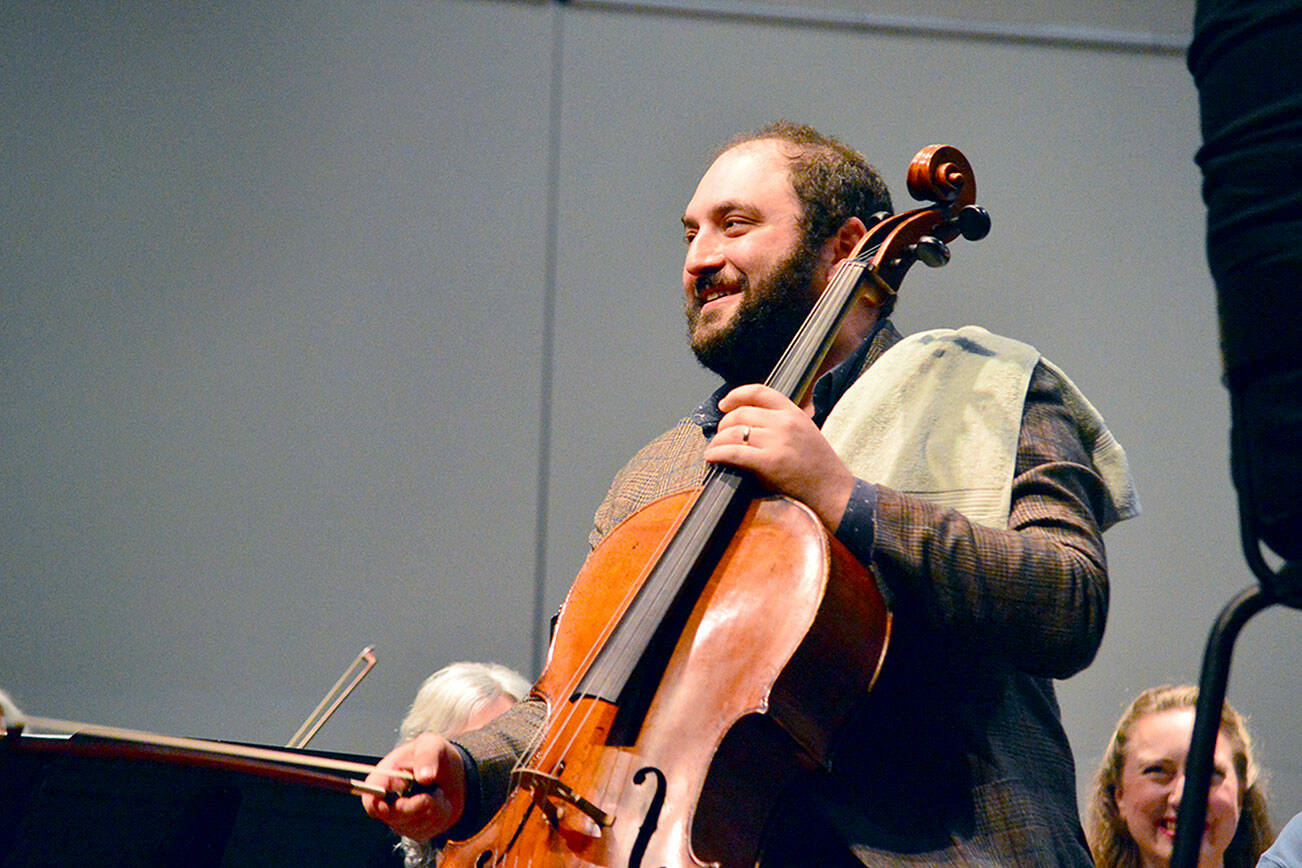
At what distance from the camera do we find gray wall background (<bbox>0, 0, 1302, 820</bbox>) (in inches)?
125

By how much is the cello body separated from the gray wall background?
2.12 meters

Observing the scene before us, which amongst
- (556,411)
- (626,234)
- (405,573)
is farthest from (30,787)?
(626,234)

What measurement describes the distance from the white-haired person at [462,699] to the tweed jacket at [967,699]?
1.30 meters

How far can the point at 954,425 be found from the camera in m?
1.37

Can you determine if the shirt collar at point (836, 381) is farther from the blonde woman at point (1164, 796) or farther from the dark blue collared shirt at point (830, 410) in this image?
the blonde woman at point (1164, 796)

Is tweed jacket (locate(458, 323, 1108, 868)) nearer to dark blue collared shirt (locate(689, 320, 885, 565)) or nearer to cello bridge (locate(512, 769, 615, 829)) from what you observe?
dark blue collared shirt (locate(689, 320, 885, 565))

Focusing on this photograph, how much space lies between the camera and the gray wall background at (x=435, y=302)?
10.5ft

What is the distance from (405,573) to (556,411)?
603 millimetres

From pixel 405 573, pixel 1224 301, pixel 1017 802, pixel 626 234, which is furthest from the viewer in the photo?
pixel 626 234

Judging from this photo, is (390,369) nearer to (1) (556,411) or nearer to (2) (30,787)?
(1) (556,411)

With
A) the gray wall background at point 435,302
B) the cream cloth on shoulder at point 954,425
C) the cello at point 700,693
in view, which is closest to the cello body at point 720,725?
the cello at point 700,693

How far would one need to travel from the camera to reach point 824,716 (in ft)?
3.68

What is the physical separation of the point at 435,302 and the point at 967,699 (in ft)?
7.89

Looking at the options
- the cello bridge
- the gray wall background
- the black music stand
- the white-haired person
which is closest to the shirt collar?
the cello bridge
